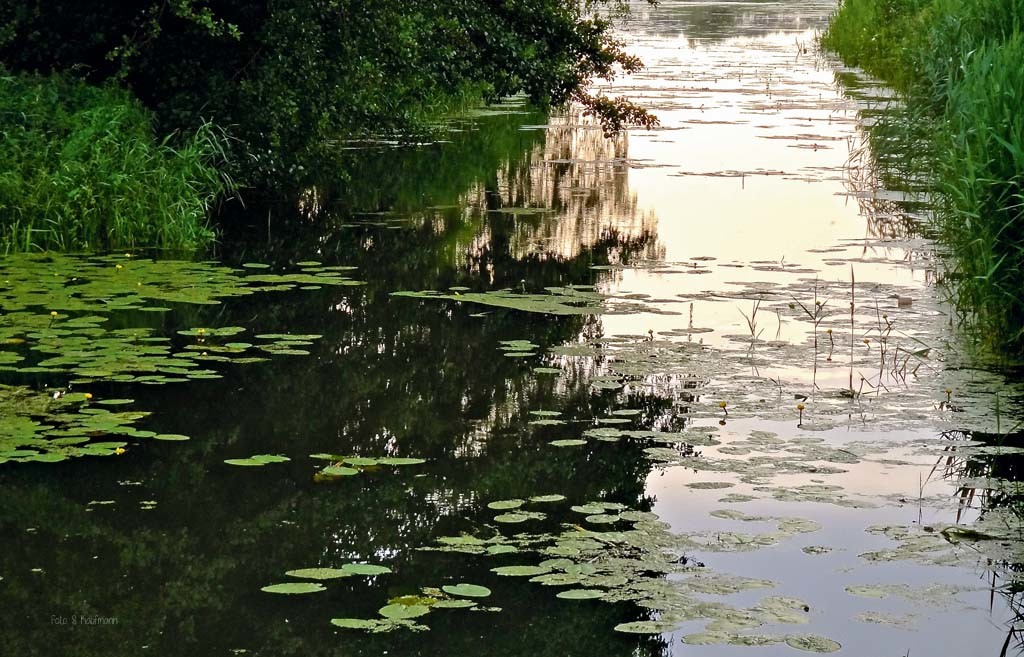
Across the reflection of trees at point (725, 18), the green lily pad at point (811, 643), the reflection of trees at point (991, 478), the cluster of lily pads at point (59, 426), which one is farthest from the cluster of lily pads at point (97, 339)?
the reflection of trees at point (725, 18)

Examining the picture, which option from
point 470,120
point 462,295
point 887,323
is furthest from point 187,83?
point 470,120

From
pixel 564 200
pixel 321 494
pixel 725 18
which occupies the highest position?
pixel 725 18

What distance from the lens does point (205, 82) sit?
13398 millimetres

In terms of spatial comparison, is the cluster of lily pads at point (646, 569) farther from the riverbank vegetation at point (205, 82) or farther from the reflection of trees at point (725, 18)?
the reflection of trees at point (725, 18)

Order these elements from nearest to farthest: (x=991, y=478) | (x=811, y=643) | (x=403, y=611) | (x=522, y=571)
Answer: (x=811, y=643)
(x=403, y=611)
(x=522, y=571)
(x=991, y=478)

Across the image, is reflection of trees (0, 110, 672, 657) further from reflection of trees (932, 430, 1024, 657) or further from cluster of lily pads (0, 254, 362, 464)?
reflection of trees (932, 430, 1024, 657)

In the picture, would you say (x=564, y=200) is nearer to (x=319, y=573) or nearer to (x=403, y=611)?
(x=319, y=573)

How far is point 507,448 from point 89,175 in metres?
6.19

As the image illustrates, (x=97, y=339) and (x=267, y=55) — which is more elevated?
(x=267, y=55)

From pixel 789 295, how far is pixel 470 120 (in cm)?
1255

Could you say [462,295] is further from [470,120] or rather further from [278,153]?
[470,120]

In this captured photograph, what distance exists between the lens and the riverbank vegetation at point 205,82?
1172cm

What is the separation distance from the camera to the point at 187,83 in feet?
43.9

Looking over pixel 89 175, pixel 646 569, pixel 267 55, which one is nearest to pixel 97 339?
pixel 89 175
